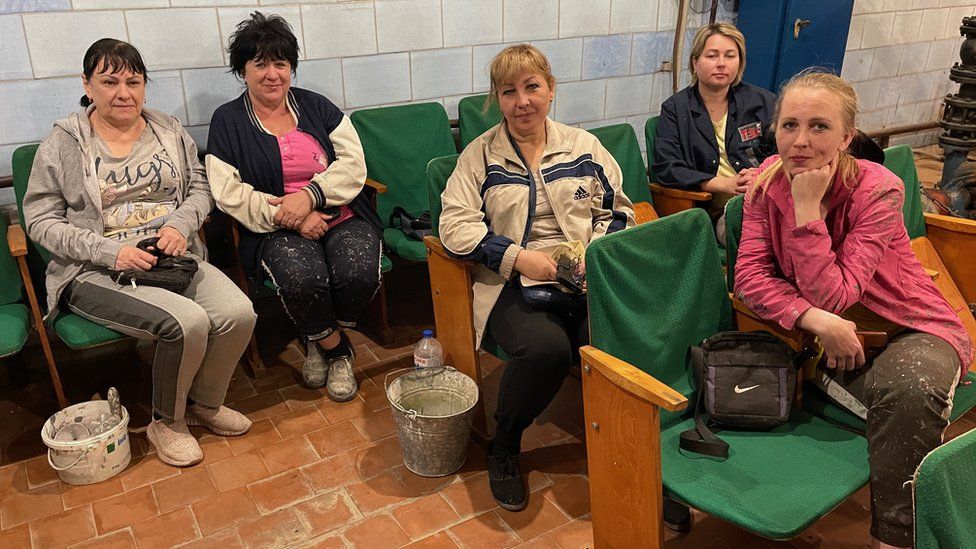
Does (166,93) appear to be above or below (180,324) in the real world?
above

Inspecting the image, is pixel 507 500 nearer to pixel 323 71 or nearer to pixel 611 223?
pixel 611 223

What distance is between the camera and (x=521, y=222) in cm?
238

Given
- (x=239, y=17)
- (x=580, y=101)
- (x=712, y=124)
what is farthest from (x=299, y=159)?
(x=580, y=101)

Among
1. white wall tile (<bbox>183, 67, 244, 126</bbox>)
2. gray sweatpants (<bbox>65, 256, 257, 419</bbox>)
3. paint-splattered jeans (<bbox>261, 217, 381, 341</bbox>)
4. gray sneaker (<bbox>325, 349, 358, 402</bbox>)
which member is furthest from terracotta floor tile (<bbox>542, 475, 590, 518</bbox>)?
white wall tile (<bbox>183, 67, 244, 126</bbox>)

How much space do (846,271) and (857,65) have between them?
400 centimetres

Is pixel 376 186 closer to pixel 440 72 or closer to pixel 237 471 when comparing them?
pixel 440 72

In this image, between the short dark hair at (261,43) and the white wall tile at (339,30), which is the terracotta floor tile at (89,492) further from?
the white wall tile at (339,30)

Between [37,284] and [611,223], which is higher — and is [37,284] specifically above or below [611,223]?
below

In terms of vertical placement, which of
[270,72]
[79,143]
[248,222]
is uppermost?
[270,72]

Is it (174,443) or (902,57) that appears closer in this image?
(174,443)

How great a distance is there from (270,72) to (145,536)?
162 cm

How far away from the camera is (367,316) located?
3.56 m

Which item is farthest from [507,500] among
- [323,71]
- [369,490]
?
[323,71]

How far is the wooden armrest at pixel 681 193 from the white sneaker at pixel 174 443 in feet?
6.68
